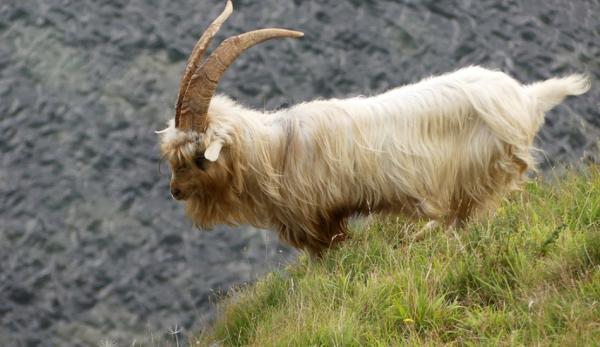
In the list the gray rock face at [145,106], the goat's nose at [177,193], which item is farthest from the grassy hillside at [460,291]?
the gray rock face at [145,106]

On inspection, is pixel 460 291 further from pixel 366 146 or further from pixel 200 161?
pixel 200 161

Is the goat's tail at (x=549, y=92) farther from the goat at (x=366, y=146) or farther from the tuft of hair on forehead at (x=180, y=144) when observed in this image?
the tuft of hair on forehead at (x=180, y=144)

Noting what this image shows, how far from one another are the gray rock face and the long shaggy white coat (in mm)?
2095

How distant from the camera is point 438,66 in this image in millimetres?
10898

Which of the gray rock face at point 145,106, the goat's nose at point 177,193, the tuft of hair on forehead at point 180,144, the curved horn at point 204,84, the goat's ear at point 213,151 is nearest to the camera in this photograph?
the goat's ear at point 213,151

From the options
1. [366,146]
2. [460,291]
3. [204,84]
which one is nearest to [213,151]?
[204,84]

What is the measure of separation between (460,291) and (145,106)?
5.90m

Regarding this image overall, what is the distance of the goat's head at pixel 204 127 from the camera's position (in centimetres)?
631

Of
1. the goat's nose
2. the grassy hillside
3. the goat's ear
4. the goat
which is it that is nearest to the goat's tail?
the goat

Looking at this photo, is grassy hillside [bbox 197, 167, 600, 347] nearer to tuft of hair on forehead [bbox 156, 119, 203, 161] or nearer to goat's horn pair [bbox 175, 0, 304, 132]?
tuft of hair on forehead [bbox 156, 119, 203, 161]

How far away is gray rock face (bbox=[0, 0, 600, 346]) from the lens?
333 inches

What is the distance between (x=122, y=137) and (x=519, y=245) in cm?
564

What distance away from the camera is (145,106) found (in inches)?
408

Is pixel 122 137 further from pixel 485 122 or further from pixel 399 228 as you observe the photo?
pixel 485 122
